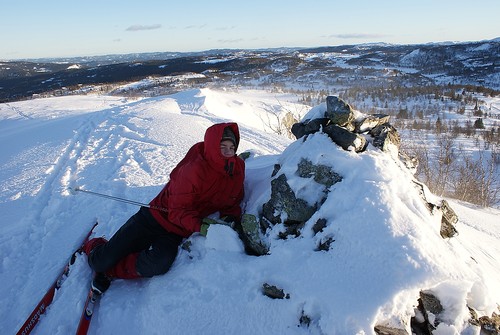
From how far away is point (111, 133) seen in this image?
8.95 m

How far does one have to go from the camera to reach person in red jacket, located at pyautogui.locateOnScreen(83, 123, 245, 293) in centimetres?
290

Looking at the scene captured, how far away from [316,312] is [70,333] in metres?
1.80

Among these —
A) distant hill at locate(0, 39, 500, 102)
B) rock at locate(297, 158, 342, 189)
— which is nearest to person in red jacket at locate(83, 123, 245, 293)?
rock at locate(297, 158, 342, 189)

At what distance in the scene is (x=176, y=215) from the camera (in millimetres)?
2932

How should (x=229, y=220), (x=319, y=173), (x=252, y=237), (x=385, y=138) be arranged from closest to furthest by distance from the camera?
(x=252, y=237)
(x=319, y=173)
(x=229, y=220)
(x=385, y=138)

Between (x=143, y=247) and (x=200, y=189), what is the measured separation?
0.77 m

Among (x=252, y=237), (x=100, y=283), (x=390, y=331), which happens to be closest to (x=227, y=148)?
(x=252, y=237)

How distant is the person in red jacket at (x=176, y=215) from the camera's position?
9.50 ft

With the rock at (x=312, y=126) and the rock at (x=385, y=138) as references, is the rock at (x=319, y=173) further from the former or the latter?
the rock at (x=385, y=138)

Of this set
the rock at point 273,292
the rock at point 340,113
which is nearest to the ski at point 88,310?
the rock at point 273,292

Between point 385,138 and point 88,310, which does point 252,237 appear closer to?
point 88,310

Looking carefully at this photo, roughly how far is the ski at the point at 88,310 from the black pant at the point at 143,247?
233 mm

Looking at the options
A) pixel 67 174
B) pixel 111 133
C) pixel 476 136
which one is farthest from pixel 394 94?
pixel 67 174

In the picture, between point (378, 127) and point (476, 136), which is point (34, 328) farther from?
point (476, 136)
